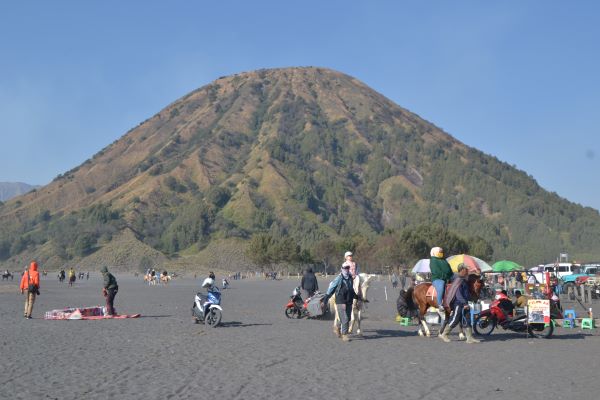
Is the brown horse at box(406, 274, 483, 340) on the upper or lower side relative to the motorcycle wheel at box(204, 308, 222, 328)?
upper

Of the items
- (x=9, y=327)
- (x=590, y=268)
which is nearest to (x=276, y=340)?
(x=9, y=327)

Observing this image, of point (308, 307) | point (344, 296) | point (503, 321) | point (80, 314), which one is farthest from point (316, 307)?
point (80, 314)

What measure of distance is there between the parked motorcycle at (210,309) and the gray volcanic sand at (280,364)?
0.36 m

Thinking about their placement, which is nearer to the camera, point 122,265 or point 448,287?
point 448,287

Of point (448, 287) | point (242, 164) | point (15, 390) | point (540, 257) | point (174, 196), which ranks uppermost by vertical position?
point (242, 164)

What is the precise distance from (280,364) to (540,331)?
730cm

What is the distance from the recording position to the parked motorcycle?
17.6 meters

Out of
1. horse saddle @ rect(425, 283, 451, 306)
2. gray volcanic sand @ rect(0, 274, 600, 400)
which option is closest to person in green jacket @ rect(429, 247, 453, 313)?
horse saddle @ rect(425, 283, 451, 306)

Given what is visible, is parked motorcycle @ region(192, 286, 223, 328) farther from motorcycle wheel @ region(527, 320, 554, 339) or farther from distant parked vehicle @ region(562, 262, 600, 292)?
distant parked vehicle @ region(562, 262, 600, 292)

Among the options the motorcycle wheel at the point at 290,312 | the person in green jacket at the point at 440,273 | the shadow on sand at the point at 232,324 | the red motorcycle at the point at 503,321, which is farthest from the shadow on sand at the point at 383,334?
the motorcycle wheel at the point at 290,312

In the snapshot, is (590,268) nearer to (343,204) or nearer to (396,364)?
(396,364)

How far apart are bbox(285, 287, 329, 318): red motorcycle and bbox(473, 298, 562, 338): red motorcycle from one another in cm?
493

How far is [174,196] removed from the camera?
576ft

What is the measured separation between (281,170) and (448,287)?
170014mm
